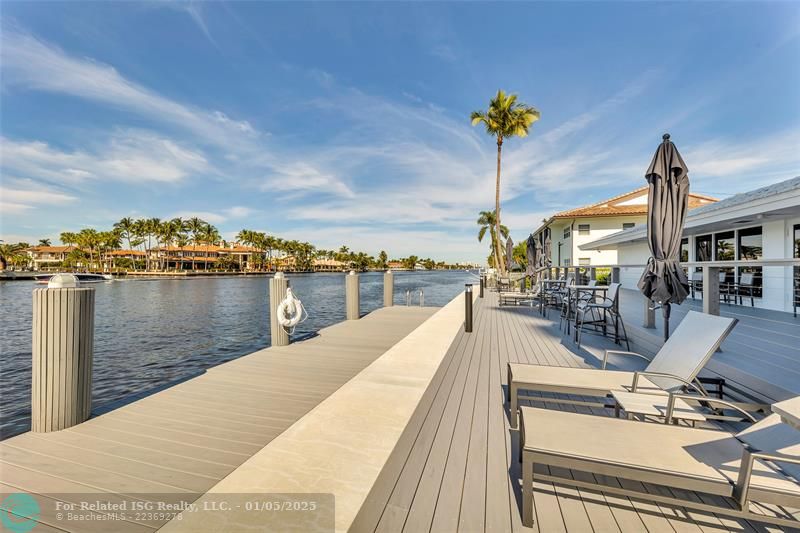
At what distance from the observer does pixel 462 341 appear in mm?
5453

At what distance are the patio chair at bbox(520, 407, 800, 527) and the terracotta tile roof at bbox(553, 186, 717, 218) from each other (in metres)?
19.4

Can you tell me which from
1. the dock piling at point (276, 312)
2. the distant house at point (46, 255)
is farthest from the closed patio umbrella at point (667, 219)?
the distant house at point (46, 255)

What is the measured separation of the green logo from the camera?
1678 mm

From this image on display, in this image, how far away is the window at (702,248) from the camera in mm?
10008

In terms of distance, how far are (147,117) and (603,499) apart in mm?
32872

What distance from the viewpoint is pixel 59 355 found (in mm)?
2590

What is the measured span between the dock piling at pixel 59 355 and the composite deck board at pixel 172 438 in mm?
142

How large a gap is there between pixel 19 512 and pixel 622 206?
23.5 meters

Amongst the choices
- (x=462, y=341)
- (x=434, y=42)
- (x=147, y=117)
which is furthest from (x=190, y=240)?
(x=462, y=341)

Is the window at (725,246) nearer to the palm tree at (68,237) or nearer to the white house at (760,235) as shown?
the white house at (760,235)

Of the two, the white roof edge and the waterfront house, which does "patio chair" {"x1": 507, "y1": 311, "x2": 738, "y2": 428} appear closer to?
the white roof edge

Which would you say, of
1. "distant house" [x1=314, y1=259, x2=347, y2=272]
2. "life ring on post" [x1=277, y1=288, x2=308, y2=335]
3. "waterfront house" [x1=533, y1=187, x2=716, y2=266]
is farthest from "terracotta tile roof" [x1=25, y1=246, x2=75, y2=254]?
"waterfront house" [x1=533, y1=187, x2=716, y2=266]

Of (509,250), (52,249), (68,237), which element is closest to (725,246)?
(509,250)

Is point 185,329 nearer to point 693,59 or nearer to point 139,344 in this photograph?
point 139,344
